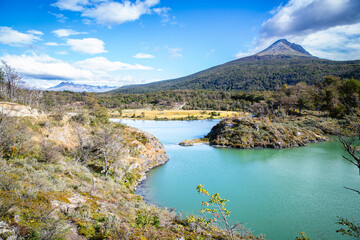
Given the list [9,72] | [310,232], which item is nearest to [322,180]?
[310,232]

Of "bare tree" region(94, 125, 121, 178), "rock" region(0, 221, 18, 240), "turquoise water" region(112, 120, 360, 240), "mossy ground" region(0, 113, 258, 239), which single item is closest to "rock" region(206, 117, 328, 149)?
"turquoise water" region(112, 120, 360, 240)

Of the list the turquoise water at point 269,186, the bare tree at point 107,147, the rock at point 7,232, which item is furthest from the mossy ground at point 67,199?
the turquoise water at point 269,186

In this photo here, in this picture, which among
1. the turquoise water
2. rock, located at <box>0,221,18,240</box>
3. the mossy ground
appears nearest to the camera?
rock, located at <box>0,221,18,240</box>

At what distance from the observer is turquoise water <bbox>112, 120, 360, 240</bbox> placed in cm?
1460

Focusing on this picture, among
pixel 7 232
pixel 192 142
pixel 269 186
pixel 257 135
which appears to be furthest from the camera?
pixel 192 142

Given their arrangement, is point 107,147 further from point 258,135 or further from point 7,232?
point 258,135

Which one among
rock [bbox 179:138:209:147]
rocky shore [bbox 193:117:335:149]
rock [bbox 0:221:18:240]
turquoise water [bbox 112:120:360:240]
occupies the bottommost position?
turquoise water [bbox 112:120:360:240]

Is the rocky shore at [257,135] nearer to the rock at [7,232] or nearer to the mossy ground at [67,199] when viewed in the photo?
the mossy ground at [67,199]

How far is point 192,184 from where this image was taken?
72.1 ft

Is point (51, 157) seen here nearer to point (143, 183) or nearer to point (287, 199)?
point (143, 183)

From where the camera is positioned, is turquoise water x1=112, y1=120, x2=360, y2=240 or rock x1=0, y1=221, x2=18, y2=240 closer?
rock x1=0, y1=221, x2=18, y2=240

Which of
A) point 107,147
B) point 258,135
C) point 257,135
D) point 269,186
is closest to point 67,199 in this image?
point 107,147

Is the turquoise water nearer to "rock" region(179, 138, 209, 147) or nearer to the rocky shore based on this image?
the rocky shore

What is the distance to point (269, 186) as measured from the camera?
21141mm
